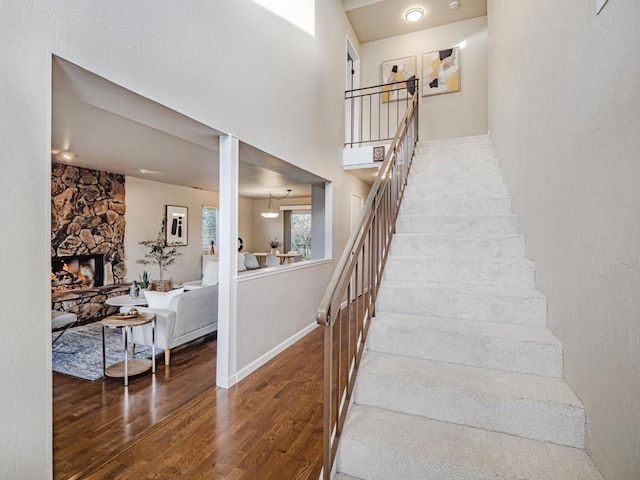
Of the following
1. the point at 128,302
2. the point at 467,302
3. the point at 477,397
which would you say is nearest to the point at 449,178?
the point at 467,302

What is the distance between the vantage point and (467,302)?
211 centimetres

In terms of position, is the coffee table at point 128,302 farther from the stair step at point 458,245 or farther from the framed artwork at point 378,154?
the framed artwork at point 378,154

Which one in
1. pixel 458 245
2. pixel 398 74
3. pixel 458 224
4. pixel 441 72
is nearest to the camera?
pixel 458 245

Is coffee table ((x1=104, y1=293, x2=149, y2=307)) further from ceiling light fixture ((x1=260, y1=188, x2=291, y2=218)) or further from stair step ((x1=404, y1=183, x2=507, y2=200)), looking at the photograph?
ceiling light fixture ((x1=260, y1=188, x2=291, y2=218))

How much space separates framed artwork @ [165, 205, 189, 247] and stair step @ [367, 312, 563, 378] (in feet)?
18.3

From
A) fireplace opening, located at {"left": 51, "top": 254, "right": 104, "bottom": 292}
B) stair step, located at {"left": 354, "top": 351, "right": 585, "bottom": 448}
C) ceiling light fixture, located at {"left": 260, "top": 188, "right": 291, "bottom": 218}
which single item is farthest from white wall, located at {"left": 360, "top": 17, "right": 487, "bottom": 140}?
fireplace opening, located at {"left": 51, "top": 254, "right": 104, "bottom": 292}

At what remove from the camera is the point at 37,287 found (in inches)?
57.2

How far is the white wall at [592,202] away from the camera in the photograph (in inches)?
43.1

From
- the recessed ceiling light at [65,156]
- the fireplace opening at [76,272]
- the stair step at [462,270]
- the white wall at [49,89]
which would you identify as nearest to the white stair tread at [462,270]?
the stair step at [462,270]

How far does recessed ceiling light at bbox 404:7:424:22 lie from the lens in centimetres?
563

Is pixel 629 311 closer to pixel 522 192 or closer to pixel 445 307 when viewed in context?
pixel 445 307

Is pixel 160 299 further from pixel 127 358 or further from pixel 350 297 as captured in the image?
pixel 350 297

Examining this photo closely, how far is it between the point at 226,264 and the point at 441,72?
5623mm

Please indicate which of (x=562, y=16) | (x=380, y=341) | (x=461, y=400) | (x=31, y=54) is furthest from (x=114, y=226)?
(x=562, y=16)
